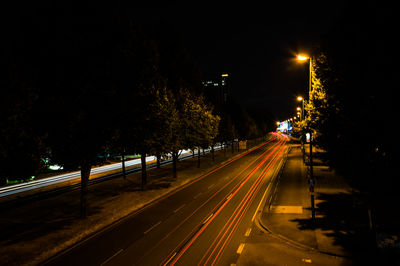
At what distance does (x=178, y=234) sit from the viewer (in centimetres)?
1302

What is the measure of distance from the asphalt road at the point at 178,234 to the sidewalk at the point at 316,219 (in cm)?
131

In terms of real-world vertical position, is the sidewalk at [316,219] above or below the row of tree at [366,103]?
below

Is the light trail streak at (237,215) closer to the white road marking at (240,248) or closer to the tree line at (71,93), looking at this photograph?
the white road marking at (240,248)

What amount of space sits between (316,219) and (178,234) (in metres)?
7.40

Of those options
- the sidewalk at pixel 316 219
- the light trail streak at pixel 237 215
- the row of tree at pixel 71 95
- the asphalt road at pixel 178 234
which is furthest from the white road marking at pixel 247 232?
the row of tree at pixel 71 95

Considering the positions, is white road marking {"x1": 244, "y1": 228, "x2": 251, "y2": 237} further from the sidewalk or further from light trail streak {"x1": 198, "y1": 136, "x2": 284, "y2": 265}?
the sidewalk

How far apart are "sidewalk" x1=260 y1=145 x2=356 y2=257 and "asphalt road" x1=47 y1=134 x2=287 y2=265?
1313mm

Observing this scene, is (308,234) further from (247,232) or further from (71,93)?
(71,93)

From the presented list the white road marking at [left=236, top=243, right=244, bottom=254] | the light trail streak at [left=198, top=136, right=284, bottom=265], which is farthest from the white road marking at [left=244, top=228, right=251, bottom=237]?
the white road marking at [left=236, top=243, right=244, bottom=254]

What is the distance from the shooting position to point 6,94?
9.24m

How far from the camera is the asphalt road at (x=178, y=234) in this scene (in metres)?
10.6

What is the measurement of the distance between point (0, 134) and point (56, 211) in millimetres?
10284

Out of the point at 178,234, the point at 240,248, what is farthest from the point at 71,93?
the point at 240,248

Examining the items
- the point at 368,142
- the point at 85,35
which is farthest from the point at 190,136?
the point at 368,142
